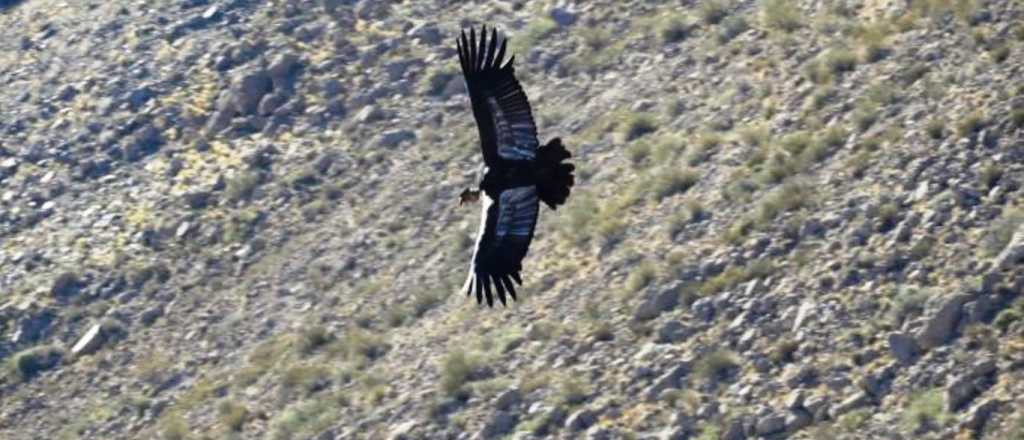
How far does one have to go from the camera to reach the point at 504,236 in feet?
63.6

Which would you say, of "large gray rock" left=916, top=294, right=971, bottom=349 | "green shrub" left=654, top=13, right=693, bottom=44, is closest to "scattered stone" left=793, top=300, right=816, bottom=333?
"large gray rock" left=916, top=294, right=971, bottom=349

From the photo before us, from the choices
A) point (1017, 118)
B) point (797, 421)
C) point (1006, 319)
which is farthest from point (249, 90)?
point (1006, 319)

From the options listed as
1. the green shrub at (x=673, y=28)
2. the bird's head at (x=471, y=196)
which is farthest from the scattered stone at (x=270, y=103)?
the bird's head at (x=471, y=196)

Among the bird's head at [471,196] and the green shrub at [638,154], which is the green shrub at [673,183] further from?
the bird's head at [471,196]

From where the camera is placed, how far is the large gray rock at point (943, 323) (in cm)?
2375

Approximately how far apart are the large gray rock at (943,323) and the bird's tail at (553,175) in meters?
6.06

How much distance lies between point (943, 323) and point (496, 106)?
6791mm

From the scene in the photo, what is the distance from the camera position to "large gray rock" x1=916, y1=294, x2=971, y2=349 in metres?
23.8

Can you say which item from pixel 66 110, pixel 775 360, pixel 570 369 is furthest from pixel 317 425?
pixel 66 110

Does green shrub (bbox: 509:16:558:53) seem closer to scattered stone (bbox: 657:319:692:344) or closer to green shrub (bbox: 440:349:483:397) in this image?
green shrub (bbox: 440:349:483:397)

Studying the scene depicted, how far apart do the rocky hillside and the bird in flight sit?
5112mm

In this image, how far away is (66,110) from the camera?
34.2 metres

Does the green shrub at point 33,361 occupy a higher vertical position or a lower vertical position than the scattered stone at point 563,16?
lower

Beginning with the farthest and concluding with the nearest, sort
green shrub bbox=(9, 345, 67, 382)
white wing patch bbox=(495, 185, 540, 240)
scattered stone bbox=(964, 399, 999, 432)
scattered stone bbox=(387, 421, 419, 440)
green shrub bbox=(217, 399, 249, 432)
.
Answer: green shrub bbox=(9, 345, 67, 382) < green shrub bbox=(217, 399, 249, 432) < scattered stone bbox=(387, 421, 419, 440) < scattered stone bbox=(964, 399, 999, 432) < white wing patch bbox=(495, 185, 540, 240)
